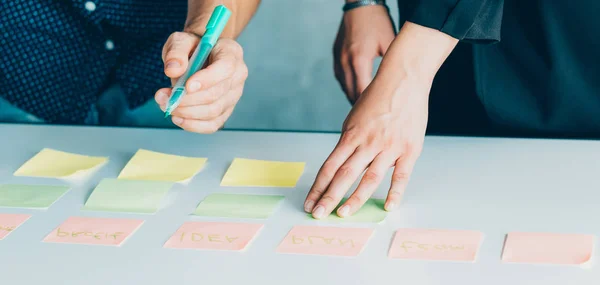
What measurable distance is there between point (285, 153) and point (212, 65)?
0.59 ft

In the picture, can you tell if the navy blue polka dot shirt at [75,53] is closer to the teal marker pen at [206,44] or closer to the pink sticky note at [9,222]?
the teal marker pen at [206,44]

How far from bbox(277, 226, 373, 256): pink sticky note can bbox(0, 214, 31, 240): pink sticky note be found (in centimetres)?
33

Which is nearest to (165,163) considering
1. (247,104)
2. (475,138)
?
(475,138)

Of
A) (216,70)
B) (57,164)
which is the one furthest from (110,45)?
(216,70)

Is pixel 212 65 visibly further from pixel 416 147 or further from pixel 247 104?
pixel 247 104

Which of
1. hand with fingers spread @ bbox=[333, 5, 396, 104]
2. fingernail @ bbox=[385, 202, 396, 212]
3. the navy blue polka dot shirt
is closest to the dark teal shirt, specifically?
hand with fingers spread @ bbox=[333, 5, 396, 104]

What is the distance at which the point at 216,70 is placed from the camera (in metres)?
0.95

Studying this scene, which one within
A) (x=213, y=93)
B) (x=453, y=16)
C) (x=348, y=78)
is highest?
(x=453, y=16)

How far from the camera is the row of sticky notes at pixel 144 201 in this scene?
857 millimetres

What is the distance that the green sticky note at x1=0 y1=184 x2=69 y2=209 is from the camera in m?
0.92

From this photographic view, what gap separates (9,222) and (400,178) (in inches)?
19.0

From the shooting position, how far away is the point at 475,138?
1.07 meters

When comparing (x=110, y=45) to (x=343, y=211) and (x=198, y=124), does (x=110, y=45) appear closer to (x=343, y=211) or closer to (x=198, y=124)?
(x=198, y=124)

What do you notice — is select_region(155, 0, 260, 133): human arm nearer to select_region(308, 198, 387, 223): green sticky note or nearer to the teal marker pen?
the teal marker pen
